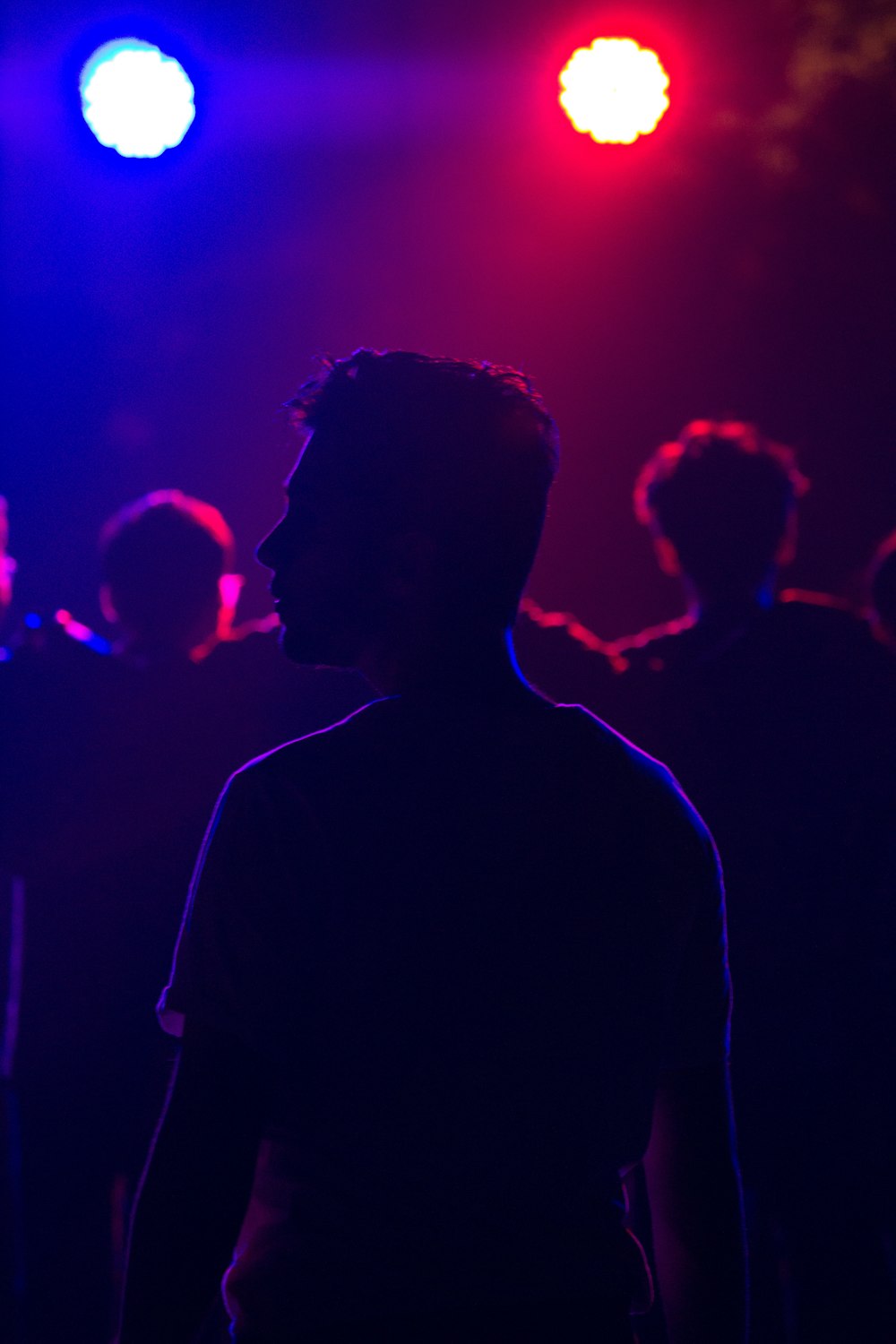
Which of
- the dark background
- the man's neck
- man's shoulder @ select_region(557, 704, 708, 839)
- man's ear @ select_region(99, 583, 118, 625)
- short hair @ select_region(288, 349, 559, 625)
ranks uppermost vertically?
the dark background

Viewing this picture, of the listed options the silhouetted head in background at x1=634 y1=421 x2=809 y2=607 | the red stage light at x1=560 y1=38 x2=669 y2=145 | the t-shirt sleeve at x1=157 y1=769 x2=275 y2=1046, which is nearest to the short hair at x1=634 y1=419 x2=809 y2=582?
the silhouetted head in background at x1=634 y1=421 x2=809 y2=607

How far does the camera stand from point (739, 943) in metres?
2.54

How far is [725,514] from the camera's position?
2.84 metres

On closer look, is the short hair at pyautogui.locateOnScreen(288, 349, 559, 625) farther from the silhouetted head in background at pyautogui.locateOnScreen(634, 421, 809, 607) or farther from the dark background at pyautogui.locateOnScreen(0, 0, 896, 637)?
the dark background at pyautogui.locateOnScreen(0, 0, 896, 637)

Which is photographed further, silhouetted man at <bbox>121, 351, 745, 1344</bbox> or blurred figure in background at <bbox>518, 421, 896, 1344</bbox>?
blurred figure in background at <bbox>518, 421, 896, 1344</bbox>

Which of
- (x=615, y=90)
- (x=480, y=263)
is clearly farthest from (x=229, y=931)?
(x=480, y=263)

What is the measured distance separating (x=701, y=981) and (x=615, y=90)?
4.41 m

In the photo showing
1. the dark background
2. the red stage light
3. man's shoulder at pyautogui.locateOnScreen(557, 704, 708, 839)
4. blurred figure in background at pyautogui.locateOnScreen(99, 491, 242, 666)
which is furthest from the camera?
the dark background

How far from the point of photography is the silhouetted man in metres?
1.09

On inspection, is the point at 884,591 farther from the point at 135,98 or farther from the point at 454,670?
the point at 135,98

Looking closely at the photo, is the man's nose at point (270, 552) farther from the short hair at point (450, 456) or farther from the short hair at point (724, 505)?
the short hair at point (724, 505)

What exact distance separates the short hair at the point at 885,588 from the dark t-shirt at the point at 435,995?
173 cm

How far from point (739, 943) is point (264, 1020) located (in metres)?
1.62

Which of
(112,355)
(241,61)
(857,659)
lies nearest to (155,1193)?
(857,659)
